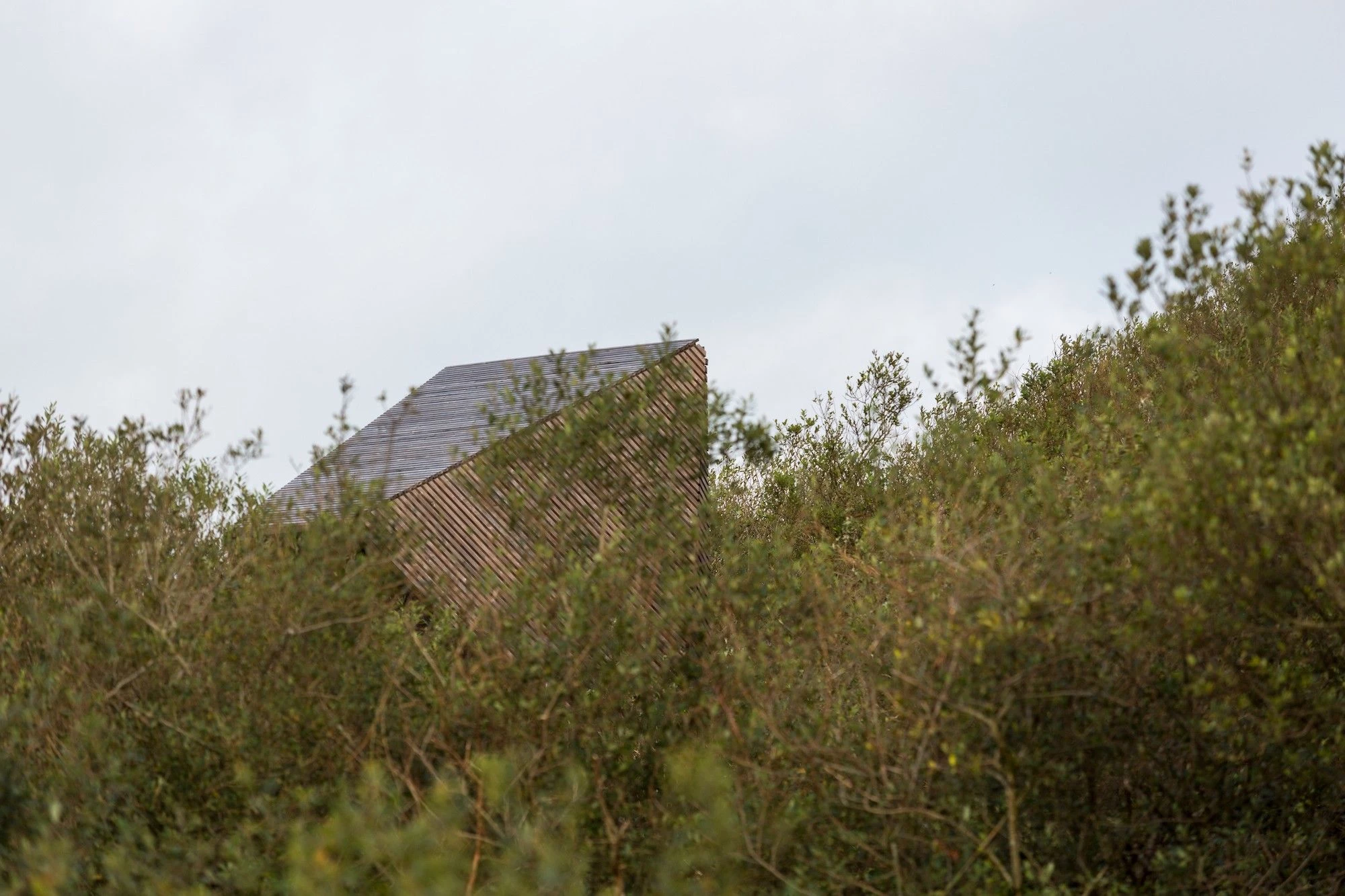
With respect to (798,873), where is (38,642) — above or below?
above

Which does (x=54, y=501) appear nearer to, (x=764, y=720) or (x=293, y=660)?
(x=293, y=660)

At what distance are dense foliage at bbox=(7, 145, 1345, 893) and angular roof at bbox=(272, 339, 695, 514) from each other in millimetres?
4035

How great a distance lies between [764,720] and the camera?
9.20 metres

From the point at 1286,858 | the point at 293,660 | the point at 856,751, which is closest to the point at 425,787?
the point at 293,660

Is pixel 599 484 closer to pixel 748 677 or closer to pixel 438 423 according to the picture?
pixel 748 677

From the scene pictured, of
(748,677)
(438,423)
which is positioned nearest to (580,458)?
(748,677)

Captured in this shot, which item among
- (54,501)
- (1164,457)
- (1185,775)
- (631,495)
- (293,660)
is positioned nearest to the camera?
(1164,457)

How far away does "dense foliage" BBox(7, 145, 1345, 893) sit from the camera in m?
8.09

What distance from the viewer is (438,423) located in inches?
779

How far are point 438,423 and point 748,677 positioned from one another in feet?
37.1

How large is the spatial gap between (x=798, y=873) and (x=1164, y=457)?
10.8ft

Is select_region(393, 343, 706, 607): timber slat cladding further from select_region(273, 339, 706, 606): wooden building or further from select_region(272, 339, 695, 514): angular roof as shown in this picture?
select_region(272, 339, 695, 514): angular roof

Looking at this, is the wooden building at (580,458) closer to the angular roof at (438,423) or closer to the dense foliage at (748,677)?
the dense foliage at (748,677)

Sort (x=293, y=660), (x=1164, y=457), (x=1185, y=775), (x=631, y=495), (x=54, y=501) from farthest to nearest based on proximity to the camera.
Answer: (x=54, y=501), (x=631, y=495), (x=293, y=660), (x=1185, y=775), (x=1164, y=457)
